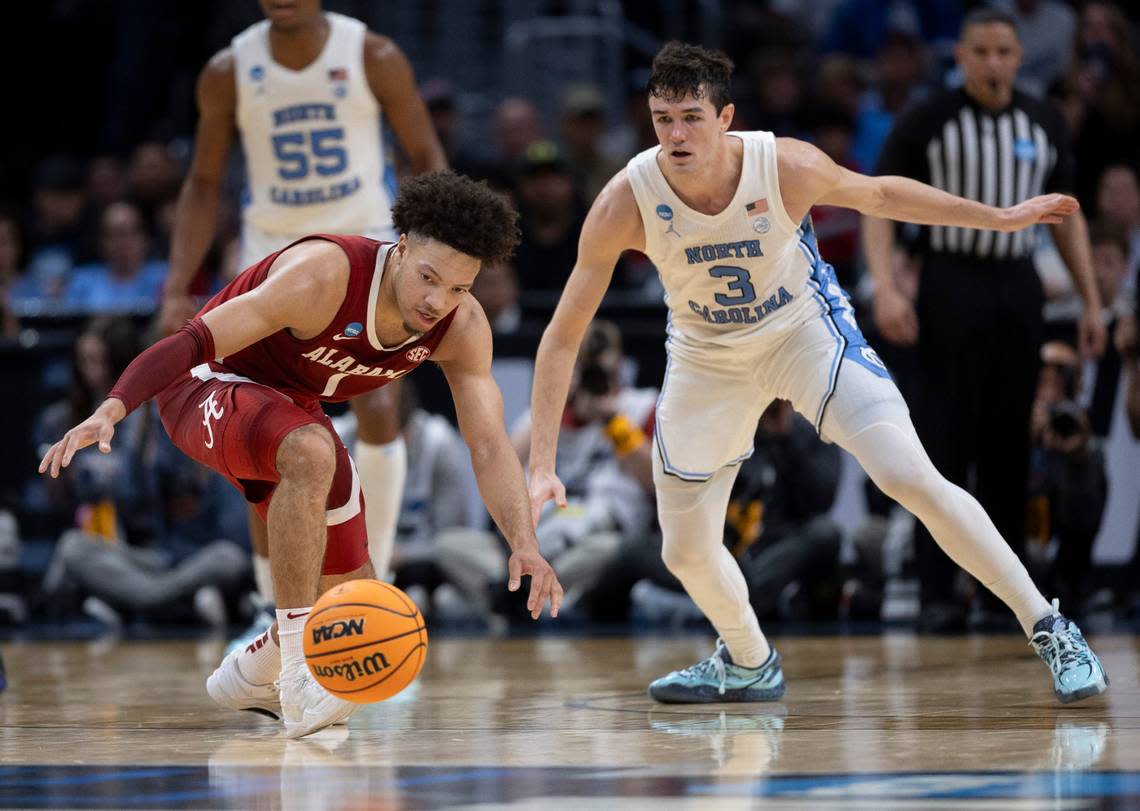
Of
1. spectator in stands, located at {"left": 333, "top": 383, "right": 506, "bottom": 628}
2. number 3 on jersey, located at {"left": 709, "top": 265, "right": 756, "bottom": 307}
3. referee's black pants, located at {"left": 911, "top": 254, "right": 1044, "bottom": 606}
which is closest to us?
number 3 on jersey, located at {"left": 709, "top": 265, "right": 756, "bottom": 307}

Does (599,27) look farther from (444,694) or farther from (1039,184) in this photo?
(444,694)

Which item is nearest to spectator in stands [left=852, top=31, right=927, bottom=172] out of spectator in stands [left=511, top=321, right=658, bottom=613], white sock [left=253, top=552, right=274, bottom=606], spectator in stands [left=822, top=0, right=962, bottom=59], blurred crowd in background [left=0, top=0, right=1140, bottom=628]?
blurred crowd in background [left=0, top=0, right=1140, bottom=628]

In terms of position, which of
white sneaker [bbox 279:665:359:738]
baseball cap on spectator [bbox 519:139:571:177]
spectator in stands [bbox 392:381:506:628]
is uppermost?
baseball cap on spectator [bbox 519:139:571:177]

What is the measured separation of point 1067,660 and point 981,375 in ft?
9.01

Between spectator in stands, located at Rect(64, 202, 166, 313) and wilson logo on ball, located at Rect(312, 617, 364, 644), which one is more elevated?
spectator in stands, located at Rect(64, 202, 166, 313)

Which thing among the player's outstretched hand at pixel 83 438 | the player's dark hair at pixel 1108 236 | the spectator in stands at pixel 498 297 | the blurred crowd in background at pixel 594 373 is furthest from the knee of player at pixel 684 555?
the player's dark hair at pixel 1108 236

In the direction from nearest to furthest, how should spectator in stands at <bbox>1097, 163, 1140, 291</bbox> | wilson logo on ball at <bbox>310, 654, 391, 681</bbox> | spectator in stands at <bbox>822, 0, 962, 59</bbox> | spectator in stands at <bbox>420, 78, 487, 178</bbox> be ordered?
wilson logo on ball at <bbox>310, 654, 391, 681</bbox>
spectator in stands at <bbox>1097, 163, 1140, 291</bbox>
spectator in stands at <bbox>420, 78, 487, 178</bbox>
spectator in stands at <bbox>822, 0, 962, 59</bbox>

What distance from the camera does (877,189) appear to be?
5.09m

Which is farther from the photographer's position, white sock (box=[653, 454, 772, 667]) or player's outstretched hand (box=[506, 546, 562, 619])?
white sock (box=[653, 454, 772, 667])

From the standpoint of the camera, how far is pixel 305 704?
4734 mm

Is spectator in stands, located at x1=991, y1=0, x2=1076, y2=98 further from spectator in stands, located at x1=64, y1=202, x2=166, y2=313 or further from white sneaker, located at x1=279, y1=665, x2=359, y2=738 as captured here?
white sneaker, located at x1=279, y1=665, x2=359, y2=738

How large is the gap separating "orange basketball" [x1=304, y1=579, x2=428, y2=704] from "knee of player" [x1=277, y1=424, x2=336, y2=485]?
37 centimetres

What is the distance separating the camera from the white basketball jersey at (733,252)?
5160 millimetres

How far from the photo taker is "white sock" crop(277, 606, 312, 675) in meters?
4.70
